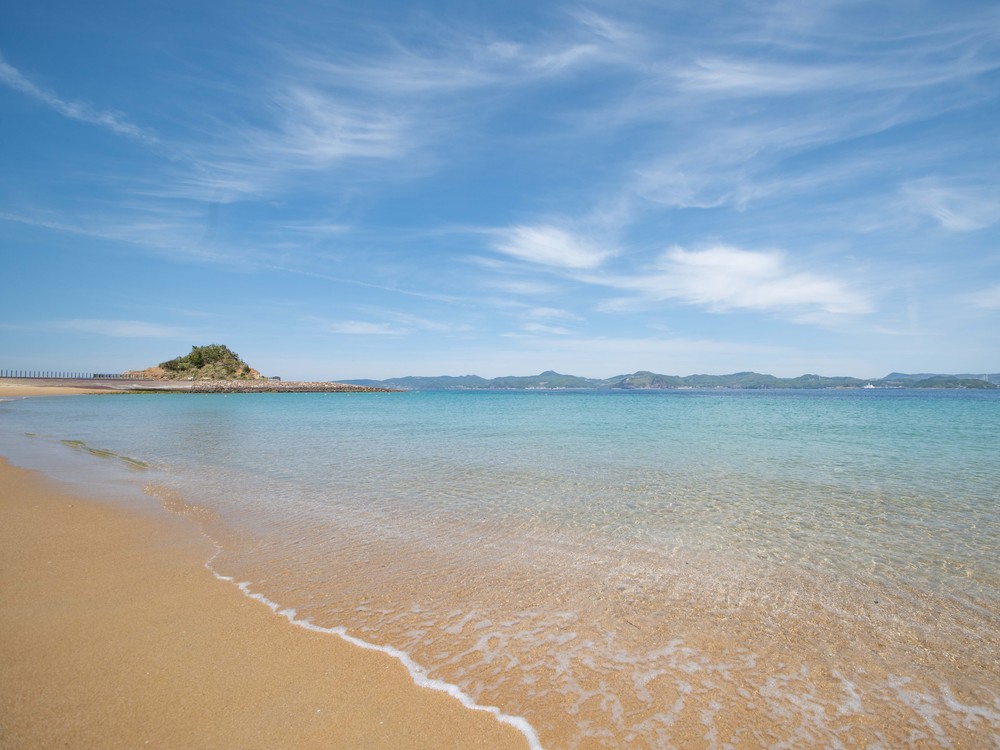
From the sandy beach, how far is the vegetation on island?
112 meters

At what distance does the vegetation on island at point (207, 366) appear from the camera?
10519cm

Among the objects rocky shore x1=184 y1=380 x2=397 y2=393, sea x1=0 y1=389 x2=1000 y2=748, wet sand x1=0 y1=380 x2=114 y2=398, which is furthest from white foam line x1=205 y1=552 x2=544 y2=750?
rocky shore x1=184 y1=380 x2=397 y2=393

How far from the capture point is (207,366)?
348 ft

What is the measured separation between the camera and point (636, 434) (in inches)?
923

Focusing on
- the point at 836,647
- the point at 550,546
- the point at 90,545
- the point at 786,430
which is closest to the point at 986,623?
the point at 836,647

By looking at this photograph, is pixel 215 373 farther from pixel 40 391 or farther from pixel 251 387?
pixel 40 391

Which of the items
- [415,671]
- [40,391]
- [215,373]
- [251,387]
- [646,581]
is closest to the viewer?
[415,671]

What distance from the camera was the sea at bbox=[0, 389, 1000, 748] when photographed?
3.70 meters

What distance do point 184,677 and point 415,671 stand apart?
1761 millimetres

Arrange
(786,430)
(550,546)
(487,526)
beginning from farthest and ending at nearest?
(786,430)
(487,526)
(550,546)

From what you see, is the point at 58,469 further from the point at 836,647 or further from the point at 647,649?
the point at 836,647

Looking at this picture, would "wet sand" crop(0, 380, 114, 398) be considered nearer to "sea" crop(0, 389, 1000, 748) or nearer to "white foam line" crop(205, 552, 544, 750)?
"sea" crop(0, 389, 1000, 748)

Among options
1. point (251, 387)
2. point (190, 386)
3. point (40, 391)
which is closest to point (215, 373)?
point (251, 387)

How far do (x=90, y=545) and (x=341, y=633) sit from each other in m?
4.93
